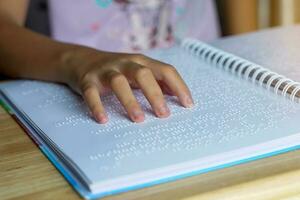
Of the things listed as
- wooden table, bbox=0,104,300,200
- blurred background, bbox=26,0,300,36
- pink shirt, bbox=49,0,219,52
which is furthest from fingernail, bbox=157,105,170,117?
blurred background, bbox=26,0,300,36

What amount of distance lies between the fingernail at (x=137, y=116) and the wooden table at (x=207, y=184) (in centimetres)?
12

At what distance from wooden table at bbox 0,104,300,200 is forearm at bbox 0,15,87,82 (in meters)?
0.29

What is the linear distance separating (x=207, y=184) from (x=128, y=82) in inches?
9.1

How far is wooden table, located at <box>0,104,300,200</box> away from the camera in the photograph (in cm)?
50

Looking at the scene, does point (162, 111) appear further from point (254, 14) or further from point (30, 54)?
point (254, 14)

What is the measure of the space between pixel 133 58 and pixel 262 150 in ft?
0.81

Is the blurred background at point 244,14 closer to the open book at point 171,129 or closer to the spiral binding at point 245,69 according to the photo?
the spiral binding at point 245,69

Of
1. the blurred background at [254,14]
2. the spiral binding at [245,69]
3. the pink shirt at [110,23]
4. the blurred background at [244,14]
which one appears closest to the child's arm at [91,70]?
the spiral binding at [245,69]

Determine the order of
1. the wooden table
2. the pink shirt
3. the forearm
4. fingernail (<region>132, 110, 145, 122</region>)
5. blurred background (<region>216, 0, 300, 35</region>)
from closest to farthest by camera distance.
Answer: the wooden table, fingernail (<region>132, 110, 145, 122</region>), the forearm, the pink shirt, blurred background (<region>216, 0, 300, 35</region>)

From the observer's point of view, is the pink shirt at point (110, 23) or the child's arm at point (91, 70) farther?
the pink shirt at point (110, 23)

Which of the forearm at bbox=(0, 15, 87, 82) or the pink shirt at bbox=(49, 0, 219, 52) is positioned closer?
the forearm at bbox=(0, 15, 87, 82)

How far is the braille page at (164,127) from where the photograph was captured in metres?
0.55

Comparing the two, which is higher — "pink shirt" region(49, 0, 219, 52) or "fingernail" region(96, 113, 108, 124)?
"fingernail" region(96, 113, 108, 124)

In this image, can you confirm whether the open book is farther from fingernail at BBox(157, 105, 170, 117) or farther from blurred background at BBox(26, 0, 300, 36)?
blurred background at BBox(26, 0, 300, 36)
